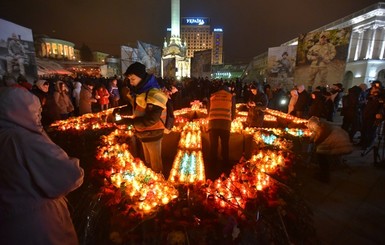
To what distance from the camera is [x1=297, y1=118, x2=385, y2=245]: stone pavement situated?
3293 millimetres

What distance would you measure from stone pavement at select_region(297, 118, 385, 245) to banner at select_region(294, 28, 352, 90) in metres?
10.9

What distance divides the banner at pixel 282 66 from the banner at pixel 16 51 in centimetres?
1774

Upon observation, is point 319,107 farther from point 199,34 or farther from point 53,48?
point 199,34

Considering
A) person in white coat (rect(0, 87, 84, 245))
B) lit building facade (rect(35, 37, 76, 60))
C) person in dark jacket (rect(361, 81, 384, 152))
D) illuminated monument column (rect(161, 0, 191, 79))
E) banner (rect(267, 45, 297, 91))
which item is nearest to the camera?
person in white coat (rect(0, 87, 84, 245))

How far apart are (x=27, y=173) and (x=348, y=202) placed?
4999 mm

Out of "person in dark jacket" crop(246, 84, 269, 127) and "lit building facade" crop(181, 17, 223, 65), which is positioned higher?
"lit building facade" crop(181, 17, 223, 65)

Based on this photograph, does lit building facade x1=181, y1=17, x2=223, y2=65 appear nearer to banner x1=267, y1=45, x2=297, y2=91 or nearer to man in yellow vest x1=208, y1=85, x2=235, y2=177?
banner x1=267, y1=45, x2=297, y2=91

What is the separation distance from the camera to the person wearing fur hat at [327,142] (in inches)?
184

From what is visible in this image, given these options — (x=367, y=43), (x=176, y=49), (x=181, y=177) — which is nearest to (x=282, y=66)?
(x=181, y=177)

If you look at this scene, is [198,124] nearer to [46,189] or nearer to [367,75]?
[46,189]

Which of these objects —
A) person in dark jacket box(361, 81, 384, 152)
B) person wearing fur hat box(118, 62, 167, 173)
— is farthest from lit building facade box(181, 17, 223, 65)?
person wearing fur hat box(118, 62, 167, 173)

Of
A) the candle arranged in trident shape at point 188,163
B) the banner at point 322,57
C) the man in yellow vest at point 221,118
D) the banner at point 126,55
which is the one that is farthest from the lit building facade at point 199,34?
the candle arranged in trident shape at point 188,163

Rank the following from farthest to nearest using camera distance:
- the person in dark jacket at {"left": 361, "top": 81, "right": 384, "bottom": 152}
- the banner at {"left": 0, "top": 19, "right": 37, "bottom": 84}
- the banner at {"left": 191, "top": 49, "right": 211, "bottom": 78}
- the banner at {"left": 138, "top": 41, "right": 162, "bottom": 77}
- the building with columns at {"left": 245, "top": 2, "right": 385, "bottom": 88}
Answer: the building with columns at {"left": 245, "top": 2, "right": 385, "bottom": 88}
the banner at {"left": 138, "top": 41, "right": 162, "bottom": 77}
the banner at {"left": 191, "top": 49, "right": 211, "bottom": 78}
the banner at {"left": 0, "top": 19, "right": 37, "bottom": 84}
the person in dark jacket at {"left": 361, "top": 81, "right": 384, "bottom": 152}

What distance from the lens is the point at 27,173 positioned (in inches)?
55.8
